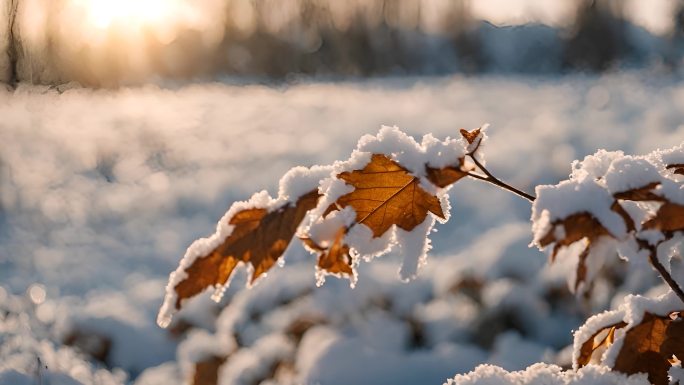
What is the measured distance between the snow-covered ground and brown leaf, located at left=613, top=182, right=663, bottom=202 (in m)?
1.64

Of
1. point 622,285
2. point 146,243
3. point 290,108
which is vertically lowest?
point 290,108

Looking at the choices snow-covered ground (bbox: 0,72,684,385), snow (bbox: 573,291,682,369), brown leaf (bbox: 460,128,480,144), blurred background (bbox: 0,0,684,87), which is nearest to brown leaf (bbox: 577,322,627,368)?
snow (bbox: 573,291,682,369)

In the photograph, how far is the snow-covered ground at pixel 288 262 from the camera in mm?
3129

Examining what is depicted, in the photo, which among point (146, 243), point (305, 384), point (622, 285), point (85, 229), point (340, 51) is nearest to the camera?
point (305, 384)

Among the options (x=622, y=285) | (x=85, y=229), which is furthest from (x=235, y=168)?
(x=622, y=285)

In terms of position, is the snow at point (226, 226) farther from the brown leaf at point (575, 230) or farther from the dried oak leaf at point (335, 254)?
the brown leaf at point (575, 230)

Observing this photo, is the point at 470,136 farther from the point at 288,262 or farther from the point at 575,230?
the point at 288,262

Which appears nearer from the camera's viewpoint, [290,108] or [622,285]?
[622,285]

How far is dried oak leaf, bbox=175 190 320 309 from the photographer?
Answer: 760mm

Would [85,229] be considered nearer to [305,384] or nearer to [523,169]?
[523,169]

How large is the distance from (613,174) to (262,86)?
16.1 m

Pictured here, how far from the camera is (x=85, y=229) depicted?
646 centimetres

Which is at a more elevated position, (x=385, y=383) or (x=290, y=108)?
(x=385, y=383)

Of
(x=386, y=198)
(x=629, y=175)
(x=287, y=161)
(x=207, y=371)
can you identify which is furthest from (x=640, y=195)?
(x=287, y=161)
